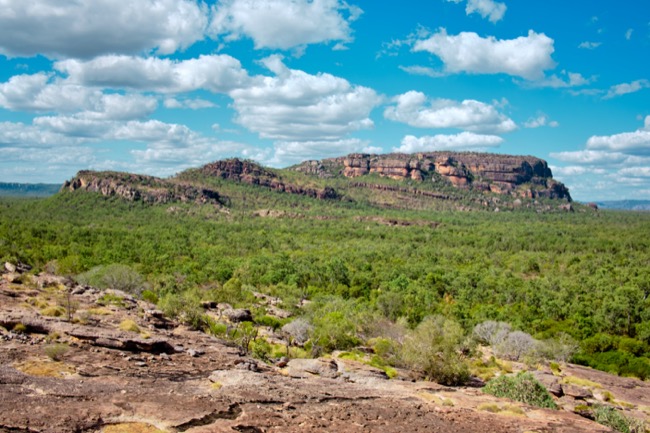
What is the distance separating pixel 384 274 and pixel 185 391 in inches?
2422

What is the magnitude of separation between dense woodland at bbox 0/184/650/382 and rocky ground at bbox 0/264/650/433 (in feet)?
32.8

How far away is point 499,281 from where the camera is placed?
71.8 metres

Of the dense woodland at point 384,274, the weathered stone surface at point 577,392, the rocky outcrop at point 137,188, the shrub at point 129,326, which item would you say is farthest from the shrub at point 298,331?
the rocky outcrop at point 137,188

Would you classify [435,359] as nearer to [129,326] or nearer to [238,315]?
[129,326]

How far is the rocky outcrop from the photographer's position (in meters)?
159

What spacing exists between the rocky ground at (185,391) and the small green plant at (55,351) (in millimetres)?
47

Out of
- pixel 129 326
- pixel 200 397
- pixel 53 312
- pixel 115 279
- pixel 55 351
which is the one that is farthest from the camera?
pixel 115 279

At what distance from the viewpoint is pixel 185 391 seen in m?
16.7

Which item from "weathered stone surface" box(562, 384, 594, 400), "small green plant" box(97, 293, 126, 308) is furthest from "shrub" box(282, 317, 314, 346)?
"weathered stone surface" box(562, 384, 594, 400)

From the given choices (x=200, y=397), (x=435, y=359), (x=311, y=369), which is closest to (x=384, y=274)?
(x=435, y=359)

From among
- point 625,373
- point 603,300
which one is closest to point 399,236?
point 603,300

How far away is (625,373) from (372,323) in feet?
75.3

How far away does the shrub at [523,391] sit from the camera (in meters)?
23.0

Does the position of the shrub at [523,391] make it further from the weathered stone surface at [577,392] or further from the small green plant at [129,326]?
the small green plant at [129,326]
